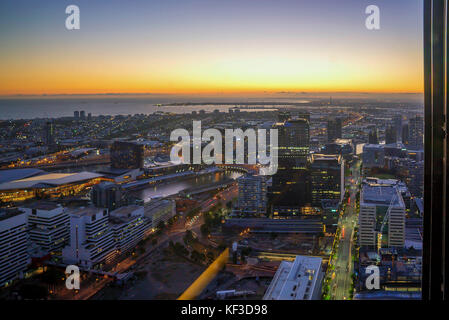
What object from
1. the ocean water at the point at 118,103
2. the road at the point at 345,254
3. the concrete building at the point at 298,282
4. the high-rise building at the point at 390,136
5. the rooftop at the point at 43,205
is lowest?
the road at the point at 345,254

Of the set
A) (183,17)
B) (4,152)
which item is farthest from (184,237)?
(183,17)

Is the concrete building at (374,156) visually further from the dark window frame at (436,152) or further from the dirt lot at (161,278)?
the dark window frame at (436,152)

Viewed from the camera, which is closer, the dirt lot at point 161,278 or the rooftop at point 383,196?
the dirt lot at point 161,278

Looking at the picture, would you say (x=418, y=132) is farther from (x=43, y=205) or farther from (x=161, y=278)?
(x=43, y=205)

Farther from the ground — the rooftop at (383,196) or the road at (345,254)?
the rooftop at (383,196)

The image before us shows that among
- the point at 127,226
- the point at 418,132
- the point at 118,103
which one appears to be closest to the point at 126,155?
the point at 127,226

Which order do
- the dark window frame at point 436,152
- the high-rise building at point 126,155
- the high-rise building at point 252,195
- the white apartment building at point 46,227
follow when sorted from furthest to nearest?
the high-rise building at point 252,195 < the high-rise building at point 126,155 < the white apartment building at point 46,227 < the dark window frame at point 436,152

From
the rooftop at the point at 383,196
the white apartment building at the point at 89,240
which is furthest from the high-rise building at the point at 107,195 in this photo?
the rooftop at the point at 383,196
